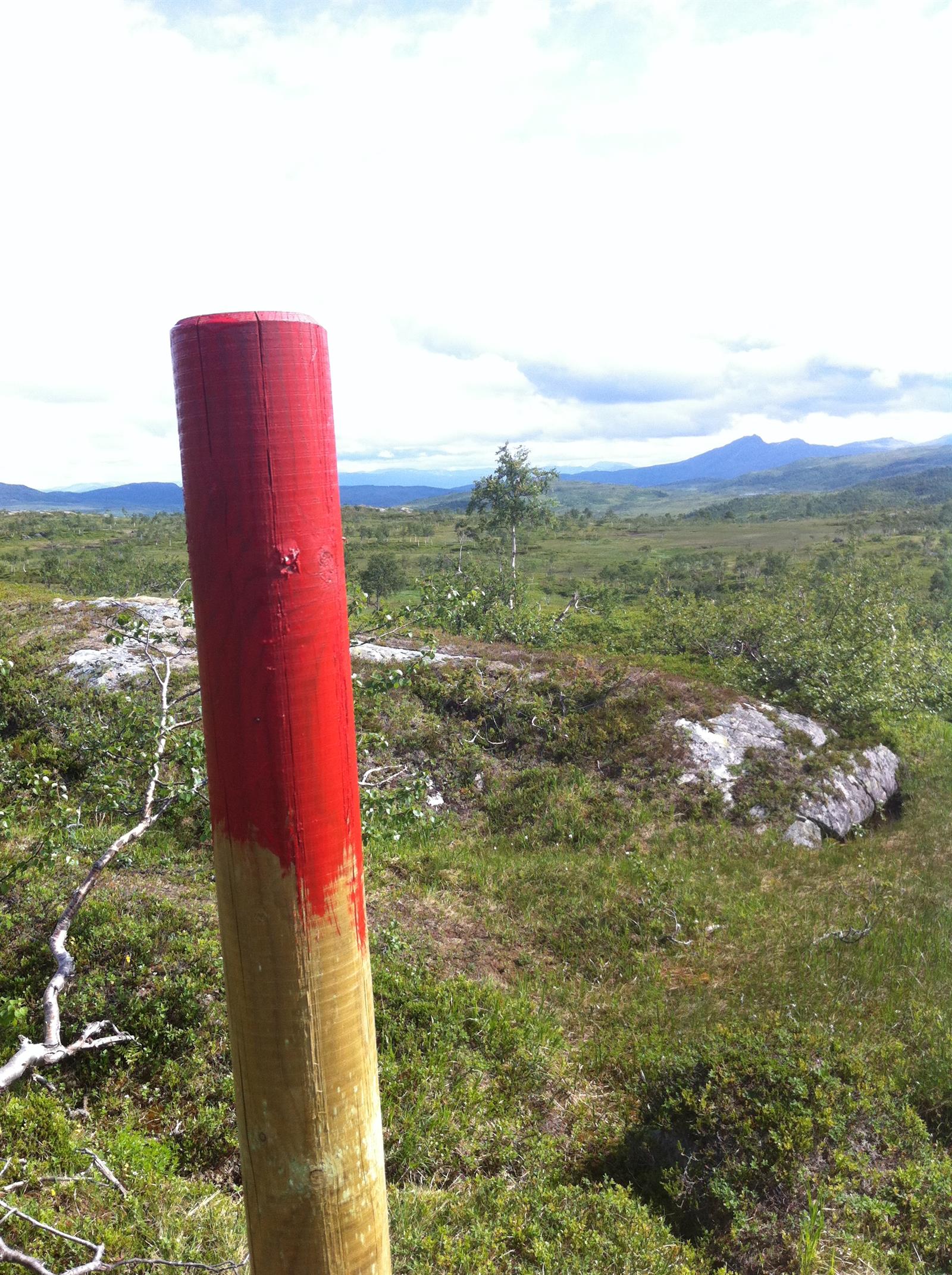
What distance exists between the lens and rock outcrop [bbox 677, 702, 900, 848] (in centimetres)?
1284

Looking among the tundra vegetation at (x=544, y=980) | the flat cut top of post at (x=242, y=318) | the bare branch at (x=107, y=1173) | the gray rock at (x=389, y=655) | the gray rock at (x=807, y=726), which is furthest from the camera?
the gray rock at (x=389, y=655)

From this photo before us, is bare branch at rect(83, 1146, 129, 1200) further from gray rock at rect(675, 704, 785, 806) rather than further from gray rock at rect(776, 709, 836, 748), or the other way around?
gray rock at rect(776, 709, 836, 748)

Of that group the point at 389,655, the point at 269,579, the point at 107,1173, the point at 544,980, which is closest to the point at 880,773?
the point at 544,980

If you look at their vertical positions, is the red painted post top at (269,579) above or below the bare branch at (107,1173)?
above

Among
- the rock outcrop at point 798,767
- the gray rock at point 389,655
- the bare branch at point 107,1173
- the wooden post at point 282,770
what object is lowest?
the rock outcrop at point 798,767

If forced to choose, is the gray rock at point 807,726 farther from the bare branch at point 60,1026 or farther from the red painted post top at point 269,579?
the red painted post top at point 269,579

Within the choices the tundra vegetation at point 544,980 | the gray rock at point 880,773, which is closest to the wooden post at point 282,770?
the tundra vegetation at point 544,980

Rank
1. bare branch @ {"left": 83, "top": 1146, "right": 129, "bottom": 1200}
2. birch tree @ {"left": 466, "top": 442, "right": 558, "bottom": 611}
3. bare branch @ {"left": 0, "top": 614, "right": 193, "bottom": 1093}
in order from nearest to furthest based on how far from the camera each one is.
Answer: bare branch @ {"left": 83, "top": 1146, "right": 129, "bottom": 1200} < bare branch @ {"left": 0, "top": 614, "right": 193, "bottom": 1093} < birch tree @ {"left": 466, "top": 442, "right": 558, "bottom": 611}

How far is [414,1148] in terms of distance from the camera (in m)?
5.27

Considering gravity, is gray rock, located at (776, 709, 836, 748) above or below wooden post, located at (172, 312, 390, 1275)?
below

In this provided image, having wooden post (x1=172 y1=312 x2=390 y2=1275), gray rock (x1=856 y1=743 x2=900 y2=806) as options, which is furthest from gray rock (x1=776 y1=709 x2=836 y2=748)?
wooden post (x1=172 y1=312 x2=390 y2=1275)

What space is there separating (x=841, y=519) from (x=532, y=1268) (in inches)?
→ 5840

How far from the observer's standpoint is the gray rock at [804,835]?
12.1m

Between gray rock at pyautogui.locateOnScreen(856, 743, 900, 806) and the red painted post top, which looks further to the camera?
gray rock at pyautogui.locateOnScreen(856, 743, 900, 806)
